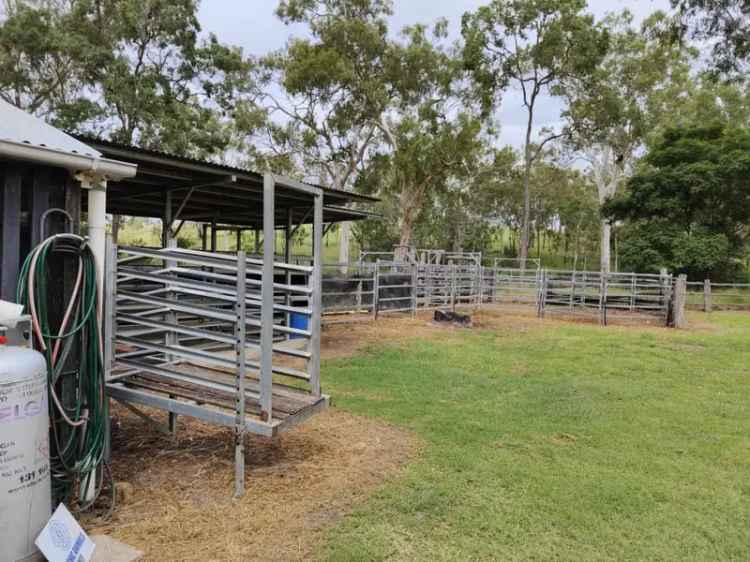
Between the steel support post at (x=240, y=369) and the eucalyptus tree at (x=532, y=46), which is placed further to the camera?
the eucalyptus tree at (x=532, y=46)

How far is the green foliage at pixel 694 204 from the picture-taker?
19375mm

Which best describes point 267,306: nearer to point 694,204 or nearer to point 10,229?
point 10,229

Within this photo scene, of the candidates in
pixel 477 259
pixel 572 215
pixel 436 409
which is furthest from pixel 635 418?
pixel 572 215

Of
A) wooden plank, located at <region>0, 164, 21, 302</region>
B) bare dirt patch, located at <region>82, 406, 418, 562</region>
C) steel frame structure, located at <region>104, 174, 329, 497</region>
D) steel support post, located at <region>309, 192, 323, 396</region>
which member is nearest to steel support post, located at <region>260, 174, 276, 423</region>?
steel frame structure, located at <region>104, 174, 329, 497</region>

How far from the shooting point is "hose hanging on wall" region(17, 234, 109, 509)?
2.59 meters

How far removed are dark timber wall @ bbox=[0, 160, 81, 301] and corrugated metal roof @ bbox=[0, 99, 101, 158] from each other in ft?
0.45

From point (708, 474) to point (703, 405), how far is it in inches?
78.3

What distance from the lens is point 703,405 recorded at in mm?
5117

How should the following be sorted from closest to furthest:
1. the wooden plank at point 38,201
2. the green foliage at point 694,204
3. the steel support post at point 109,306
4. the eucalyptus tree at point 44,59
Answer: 1. the wooden plank at point 38,201
2. the steel support post at point 109,306
3. the eucalyptus tree at point 44,59
4. the green foliage at point 694,204

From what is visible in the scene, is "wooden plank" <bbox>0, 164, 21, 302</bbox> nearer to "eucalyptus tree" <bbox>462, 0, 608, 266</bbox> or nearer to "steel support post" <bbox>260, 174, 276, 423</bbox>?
"steel support post" <bbox>260, 174, 276, 423</bbox>

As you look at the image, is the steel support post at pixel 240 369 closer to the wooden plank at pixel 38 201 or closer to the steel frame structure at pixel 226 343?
the steel frame structure at pixel 226 343

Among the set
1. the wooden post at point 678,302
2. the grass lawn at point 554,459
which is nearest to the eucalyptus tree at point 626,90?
the wooden post at point 678,302

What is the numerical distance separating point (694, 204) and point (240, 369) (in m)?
22.4

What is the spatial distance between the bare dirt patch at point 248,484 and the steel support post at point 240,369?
0.16 metres
